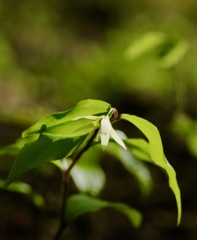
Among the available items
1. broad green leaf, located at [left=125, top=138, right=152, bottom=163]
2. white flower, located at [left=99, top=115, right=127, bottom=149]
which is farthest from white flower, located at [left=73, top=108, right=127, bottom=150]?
broad green leaf, located at [left=125, top=138, right=152, bottom=163]

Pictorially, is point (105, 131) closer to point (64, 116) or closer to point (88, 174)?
point (64, 116)

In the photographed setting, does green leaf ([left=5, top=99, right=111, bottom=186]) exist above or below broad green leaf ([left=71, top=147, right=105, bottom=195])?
above

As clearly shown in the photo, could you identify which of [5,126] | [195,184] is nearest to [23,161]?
[195,184]

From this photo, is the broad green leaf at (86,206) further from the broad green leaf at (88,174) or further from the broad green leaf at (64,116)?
the broad green leaf at (64,116)

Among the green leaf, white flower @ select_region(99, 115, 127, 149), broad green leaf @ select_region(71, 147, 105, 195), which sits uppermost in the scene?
the green leaf

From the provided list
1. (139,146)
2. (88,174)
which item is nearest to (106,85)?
(88,174)

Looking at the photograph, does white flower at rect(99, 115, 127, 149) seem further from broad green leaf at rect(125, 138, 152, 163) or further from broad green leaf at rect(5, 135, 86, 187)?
broad green leaf at rect(125, 138, 152, 163)

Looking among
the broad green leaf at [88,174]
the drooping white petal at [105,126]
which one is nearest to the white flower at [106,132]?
the drooping white petal at [105,126]

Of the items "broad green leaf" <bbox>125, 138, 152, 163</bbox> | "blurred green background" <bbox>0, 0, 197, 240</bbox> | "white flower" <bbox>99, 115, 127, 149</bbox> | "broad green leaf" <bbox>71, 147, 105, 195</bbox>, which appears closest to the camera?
"white flower" <bbox>99, 115, 127, 149</bbox>
